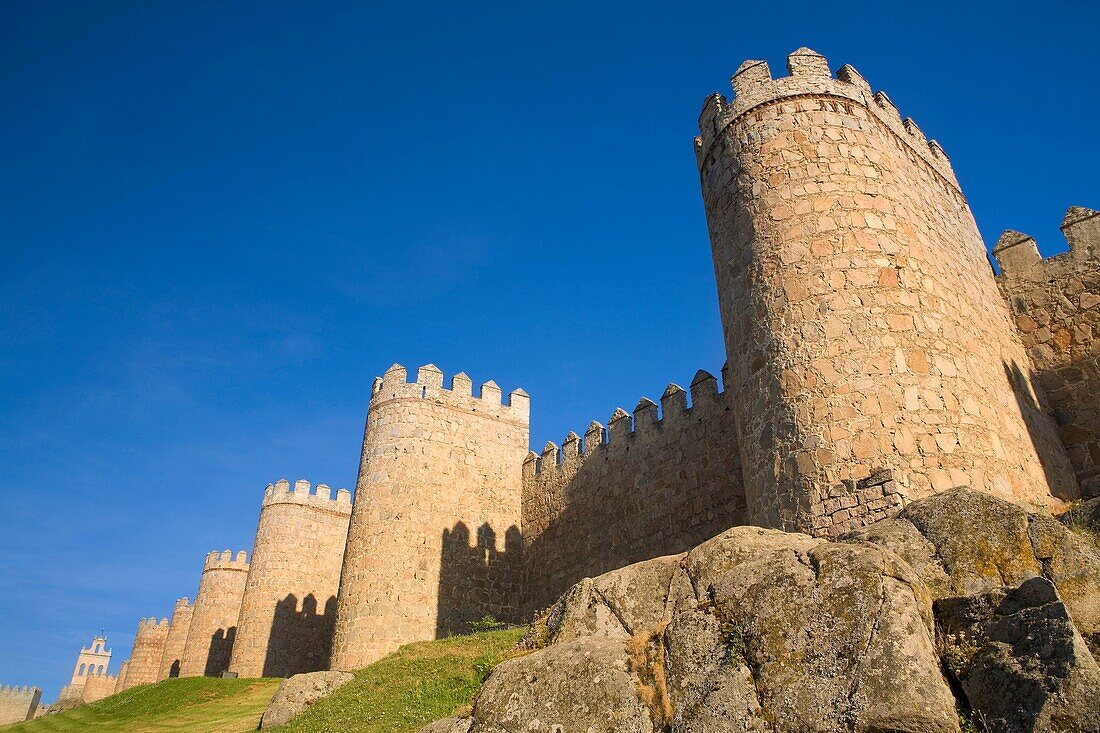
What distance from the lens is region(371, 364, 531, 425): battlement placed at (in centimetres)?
2106

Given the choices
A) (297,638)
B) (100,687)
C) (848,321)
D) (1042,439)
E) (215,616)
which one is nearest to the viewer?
(848,321)

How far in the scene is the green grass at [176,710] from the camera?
17047mm

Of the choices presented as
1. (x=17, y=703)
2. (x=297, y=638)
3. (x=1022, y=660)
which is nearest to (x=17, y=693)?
(x=17, y=703)

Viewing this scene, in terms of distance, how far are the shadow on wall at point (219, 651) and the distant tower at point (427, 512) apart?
16.2m

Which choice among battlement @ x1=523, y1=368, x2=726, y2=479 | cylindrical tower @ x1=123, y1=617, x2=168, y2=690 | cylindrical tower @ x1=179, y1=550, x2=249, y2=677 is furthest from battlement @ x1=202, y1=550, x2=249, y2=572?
battlement @ x1=523, y1=368, x2=726, y2=479

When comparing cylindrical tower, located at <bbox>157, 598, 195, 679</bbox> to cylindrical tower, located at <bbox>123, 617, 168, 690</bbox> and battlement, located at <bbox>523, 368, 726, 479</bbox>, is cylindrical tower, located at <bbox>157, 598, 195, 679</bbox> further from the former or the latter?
battlement, located at <bbox>523, 368, 726, 479</bbox>

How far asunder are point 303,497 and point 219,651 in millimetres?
8150

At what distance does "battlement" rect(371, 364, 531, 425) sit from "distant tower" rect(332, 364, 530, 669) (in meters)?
0.03

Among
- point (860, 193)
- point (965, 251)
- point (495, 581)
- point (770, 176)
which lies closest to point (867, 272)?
point (860, 193)

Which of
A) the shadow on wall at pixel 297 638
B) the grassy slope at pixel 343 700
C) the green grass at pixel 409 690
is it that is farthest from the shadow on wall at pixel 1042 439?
the shadow on wall at pixel 297 638

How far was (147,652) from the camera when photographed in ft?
138

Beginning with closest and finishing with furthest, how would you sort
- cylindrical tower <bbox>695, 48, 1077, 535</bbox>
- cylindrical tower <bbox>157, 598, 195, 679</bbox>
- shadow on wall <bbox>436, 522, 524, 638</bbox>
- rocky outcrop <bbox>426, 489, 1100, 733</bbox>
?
rocky outcrop <bbox>426, 489, 1100, 733</bbox>
cylindrical tower <bbox>695, 48, 1077, 535</bbox>
shadow on wall <bbox>436, 522, 524, 638</bbox>
cylindrical tower <bbox>157, 598, 195, 679</bbox>

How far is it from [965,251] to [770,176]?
4.27 meters

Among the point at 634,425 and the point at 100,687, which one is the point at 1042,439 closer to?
the point at 634,425
